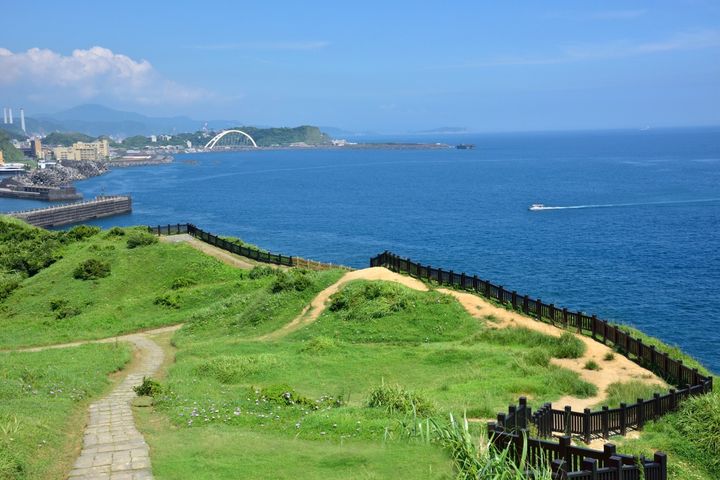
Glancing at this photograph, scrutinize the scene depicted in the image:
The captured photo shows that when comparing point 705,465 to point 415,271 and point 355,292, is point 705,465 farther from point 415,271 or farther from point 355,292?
point 415,271

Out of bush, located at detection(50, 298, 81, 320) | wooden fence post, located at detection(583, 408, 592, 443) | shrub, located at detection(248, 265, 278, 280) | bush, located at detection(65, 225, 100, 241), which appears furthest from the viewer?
bush, located at detection(65, 225, 100, 241)

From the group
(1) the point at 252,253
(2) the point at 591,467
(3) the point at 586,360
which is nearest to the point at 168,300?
(1) the point at 252,253

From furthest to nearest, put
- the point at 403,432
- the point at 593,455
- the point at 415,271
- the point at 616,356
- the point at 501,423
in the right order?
the point at 415,271 < the point at 616,356 < the point at 403,432 < the point at 501,423 < the point at 593,455

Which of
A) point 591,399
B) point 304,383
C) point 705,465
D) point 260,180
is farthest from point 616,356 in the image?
point 260,180

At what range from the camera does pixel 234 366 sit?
23281 mm

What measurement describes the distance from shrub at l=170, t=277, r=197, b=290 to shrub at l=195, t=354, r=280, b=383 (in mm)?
19530

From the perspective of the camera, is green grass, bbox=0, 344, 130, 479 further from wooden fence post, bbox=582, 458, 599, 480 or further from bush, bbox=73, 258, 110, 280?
bush, bbox=73, 258, 110, 280

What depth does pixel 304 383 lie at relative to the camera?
22.0 m

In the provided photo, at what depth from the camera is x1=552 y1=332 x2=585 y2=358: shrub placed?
973 inches

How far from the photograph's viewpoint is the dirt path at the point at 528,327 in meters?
22.1

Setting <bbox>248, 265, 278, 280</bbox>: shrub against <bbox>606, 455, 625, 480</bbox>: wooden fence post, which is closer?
<bbox>606, 455, 625, 480</bbox>: wooden fence post

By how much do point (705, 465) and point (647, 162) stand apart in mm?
198851

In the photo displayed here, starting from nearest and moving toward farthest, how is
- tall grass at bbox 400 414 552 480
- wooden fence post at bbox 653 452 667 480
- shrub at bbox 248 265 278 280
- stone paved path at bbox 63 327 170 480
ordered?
tall grass at bbox 400 414 552 480, wooden fence post at bbox 653 452 667 480, stone paved path at bbox 63 327 170 480, shrub at bbox 248 265 278 280

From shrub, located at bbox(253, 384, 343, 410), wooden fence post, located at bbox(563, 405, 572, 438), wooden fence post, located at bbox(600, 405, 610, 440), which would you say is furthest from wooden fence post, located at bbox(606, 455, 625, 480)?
shrub, located at bbox(253, 384, 343, 410)
